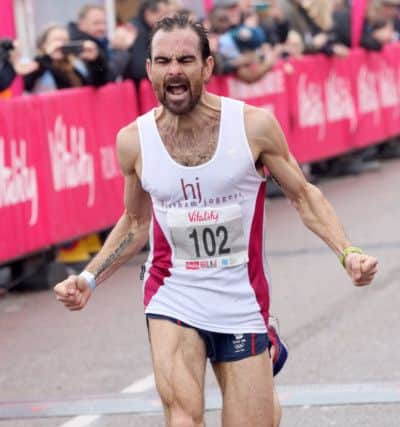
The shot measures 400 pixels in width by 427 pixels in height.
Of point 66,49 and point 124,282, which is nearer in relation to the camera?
point 124,282

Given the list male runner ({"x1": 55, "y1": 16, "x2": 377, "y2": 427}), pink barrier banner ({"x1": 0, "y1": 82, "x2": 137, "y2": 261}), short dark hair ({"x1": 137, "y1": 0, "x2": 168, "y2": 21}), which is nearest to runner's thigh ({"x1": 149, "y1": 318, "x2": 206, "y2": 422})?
male runner ({"x1": 55, "y1": 16, "x2": 377, "y2": 427})

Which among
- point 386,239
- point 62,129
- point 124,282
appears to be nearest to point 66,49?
point 62,129

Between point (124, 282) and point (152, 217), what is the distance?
596 centimetres

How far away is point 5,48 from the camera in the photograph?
36.2 ft

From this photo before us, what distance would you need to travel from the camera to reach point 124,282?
1137 centimetres

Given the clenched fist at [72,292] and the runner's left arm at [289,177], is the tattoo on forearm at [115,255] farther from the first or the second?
the runner's left arm at [289,177]

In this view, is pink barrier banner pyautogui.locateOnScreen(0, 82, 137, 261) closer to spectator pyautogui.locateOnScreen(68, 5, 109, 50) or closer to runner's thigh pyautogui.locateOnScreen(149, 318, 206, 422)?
spectator pyautogui.locateOnScreen(68, 5, 109, 50)

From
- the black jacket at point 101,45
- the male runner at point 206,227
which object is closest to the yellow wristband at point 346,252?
the male runner at point 206,227

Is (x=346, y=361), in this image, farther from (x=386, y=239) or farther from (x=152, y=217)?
(x=386, y=239)

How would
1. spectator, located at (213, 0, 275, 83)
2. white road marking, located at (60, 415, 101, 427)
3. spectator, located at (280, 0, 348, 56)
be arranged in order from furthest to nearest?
spectator, located at (280, 0, 348, 56)
spectator, located at (213, 0, 275, 83)
white road marking, located at (60, 415, 101, 427)

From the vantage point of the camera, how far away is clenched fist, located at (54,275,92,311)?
5168 mm

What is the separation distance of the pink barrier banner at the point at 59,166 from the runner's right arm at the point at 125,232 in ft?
16.9

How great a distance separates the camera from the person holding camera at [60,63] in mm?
12055

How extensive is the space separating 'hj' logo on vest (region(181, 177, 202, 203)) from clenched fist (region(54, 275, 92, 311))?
506 millimetres
